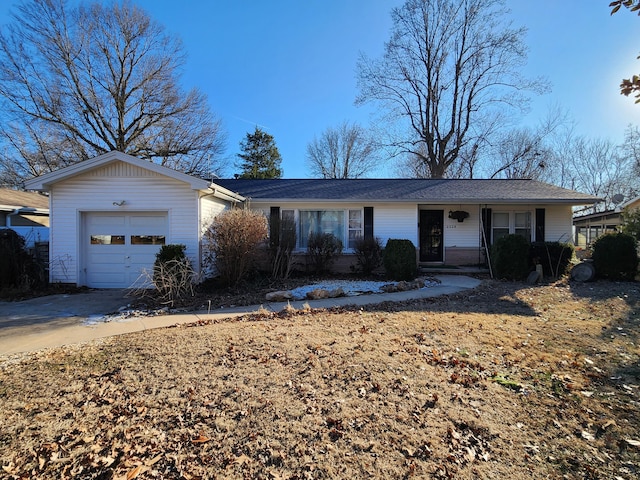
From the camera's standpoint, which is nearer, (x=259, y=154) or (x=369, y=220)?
(x=369, y=220)

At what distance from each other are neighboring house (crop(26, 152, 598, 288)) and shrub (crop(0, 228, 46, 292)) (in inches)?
19.3

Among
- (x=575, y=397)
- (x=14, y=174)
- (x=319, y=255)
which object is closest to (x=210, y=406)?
(x=575, y=397)

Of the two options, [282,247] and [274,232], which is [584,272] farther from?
[274,232]

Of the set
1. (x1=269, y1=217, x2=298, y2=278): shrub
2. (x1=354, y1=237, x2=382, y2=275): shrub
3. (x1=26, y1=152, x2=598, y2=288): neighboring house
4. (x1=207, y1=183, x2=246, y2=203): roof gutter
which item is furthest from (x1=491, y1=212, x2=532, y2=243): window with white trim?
(x1=207, y1=183, x2=246, y2=203): roof gutter

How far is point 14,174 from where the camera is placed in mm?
22000

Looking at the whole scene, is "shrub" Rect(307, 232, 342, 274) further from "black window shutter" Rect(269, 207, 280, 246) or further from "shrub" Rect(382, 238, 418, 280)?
"shrub" Rect(382, 238, 418, 280)

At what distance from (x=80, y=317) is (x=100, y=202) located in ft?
14.0

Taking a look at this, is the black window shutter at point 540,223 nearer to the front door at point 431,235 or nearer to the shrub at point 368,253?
the front door at point 431,235

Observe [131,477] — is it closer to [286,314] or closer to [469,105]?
[286,314]

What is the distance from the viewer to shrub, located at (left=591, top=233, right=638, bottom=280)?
9.55 meters

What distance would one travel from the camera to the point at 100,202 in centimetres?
963

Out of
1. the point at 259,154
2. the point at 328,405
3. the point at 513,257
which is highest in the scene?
the point at 259,154

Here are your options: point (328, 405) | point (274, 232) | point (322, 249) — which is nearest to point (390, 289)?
point (322, 249)

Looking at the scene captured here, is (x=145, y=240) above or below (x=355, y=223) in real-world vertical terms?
below
